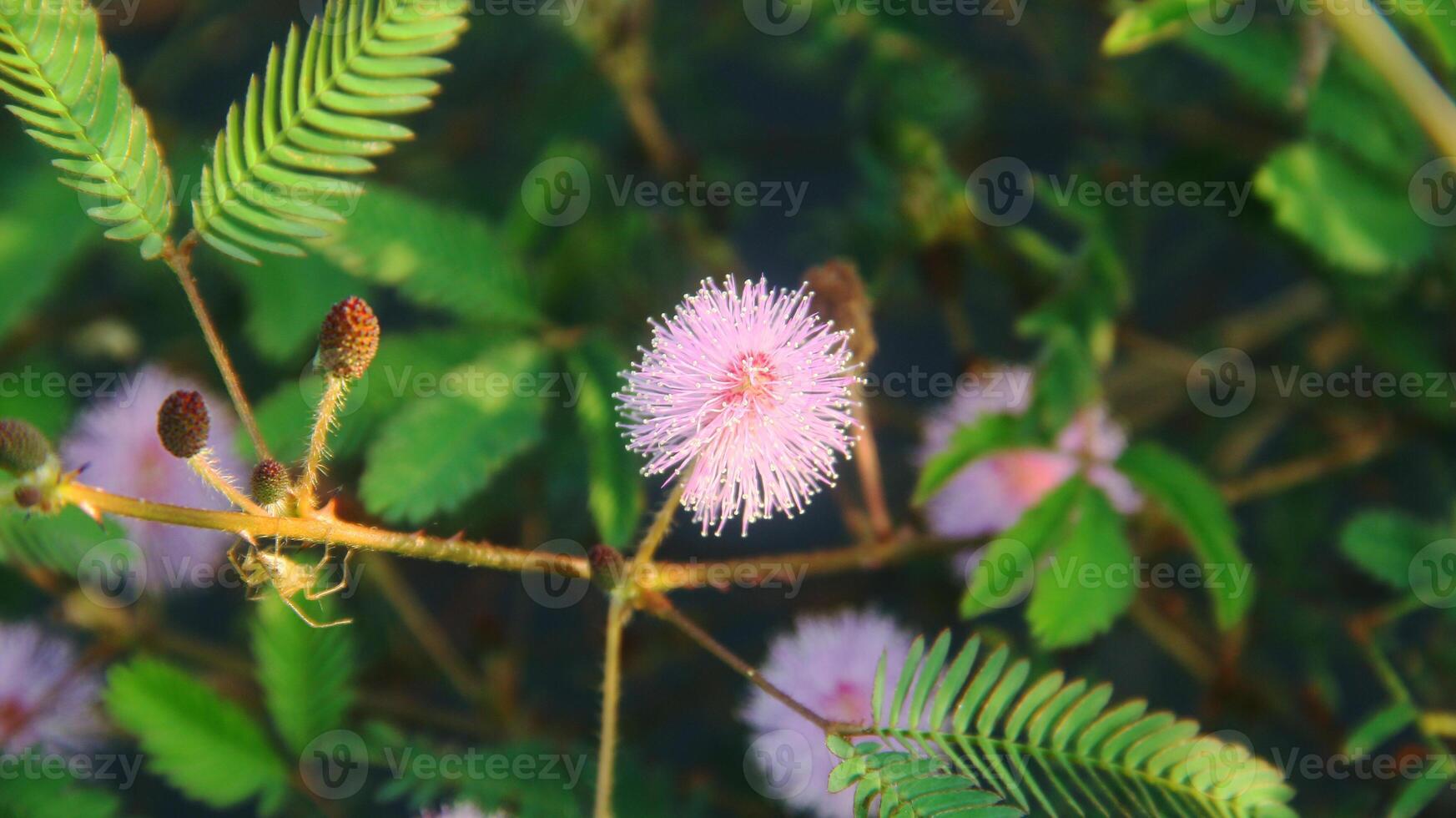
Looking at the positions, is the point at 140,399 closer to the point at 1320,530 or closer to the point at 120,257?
the point at 120,257

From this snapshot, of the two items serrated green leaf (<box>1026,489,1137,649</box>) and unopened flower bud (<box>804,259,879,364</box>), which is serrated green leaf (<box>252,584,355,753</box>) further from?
serrated green leaf (<box>1026,489,1137,649</box>)

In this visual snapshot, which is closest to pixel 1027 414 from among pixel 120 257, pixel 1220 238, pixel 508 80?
pixel 1220 238

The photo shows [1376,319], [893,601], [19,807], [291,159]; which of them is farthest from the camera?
[893,601]

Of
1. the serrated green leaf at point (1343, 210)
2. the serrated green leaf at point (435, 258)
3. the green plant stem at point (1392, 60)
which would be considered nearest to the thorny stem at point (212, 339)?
the serrated green leaf at point (435, 258)

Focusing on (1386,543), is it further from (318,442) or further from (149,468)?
(149,468)

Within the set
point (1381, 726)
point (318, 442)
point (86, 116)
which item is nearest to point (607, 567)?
point (318, 442)

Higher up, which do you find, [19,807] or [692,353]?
[692,353]
